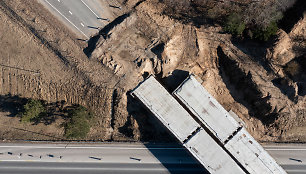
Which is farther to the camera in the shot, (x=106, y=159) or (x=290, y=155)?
(x=290, y=155)

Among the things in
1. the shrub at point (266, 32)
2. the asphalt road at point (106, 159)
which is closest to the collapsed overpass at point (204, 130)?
the asphalt road at point (106, 159)

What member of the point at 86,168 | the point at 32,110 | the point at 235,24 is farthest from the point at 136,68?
the point at 86,168

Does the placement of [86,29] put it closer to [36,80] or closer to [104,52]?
[104,52]

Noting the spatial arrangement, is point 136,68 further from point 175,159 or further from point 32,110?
point 32,110

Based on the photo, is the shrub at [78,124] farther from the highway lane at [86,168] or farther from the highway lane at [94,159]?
the highway lane at [86,168]

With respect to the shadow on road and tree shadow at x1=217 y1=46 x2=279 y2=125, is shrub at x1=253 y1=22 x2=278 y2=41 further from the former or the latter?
the shadow on road

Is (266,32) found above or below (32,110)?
above

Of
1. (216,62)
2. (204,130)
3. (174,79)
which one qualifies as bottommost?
(204,130)
